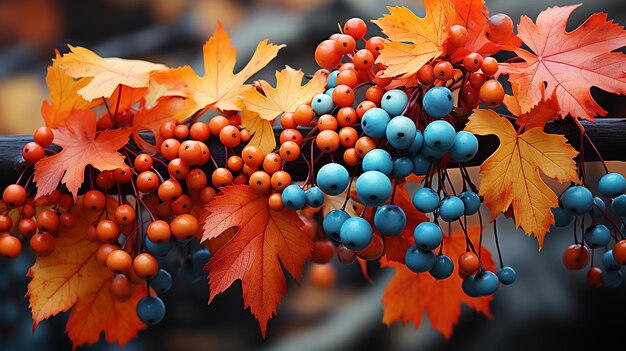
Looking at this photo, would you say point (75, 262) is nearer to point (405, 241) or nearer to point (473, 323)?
point (405, 241)

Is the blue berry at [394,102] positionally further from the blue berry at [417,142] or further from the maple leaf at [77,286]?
the maple leaf at [77,286]

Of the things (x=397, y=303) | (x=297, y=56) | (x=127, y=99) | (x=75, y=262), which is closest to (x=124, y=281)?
(x=75, y=262)

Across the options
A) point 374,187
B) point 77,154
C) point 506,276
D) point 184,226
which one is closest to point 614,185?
point 506,276

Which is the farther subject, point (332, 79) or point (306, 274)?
point (306, 274)

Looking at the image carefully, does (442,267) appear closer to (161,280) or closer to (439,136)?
(439,136)

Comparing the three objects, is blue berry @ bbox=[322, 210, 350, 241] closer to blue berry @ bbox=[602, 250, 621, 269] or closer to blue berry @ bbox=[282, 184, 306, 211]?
blue berry @ bbox=[282, 184, 306, 211]

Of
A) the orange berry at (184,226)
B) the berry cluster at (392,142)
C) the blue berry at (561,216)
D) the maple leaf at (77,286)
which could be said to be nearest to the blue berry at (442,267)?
the berry cluster at (392,142)
